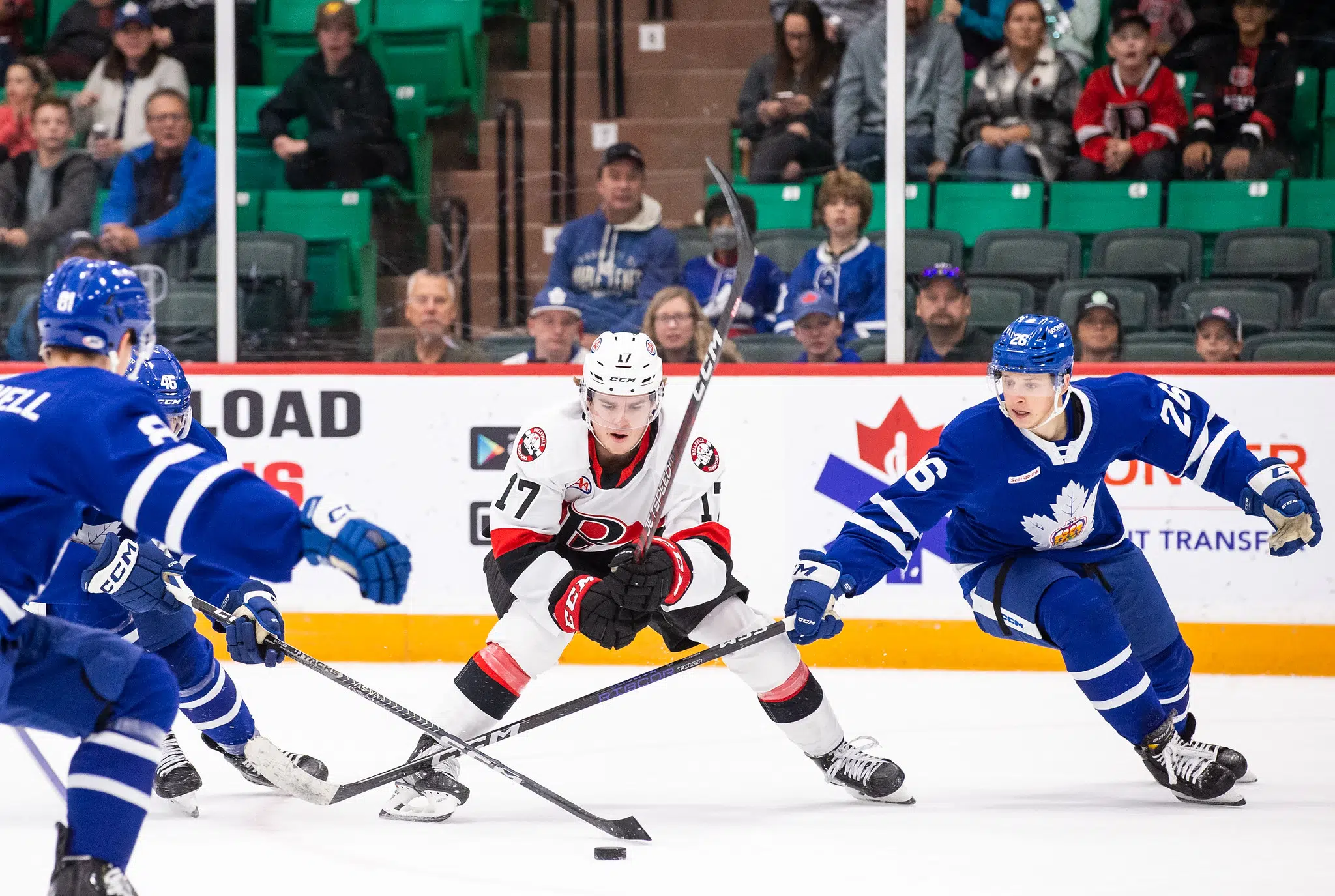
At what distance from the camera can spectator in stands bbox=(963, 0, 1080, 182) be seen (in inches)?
214

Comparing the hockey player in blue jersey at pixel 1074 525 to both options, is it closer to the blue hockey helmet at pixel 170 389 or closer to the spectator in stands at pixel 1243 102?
the blue hockey helmet at pixel 170 389

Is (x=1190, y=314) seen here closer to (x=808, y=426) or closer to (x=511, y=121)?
(x=808, y=426)

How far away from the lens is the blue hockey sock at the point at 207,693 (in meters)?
3.34

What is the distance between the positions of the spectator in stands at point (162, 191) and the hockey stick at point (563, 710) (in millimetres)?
2963

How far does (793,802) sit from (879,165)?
2.59 meters

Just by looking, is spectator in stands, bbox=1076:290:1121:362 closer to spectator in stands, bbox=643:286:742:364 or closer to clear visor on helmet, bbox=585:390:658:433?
spectator in stands, bbox=643:286:742:364

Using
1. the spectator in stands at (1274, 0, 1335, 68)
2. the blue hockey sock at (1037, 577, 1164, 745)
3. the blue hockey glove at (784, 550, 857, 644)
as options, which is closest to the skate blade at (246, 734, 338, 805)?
the blue hockey glove at (784, 550, 857, 644)

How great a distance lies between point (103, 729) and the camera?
A: 7.28 feet

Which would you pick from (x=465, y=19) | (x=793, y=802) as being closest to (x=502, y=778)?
(x=793, y=802)

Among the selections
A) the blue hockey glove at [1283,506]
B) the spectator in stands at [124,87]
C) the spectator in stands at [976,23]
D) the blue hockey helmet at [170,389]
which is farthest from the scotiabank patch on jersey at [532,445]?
the spectator in stands at [124,87]

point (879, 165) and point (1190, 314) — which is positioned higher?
point (879, 165)

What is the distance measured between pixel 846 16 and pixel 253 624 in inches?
129

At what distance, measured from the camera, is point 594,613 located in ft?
10.3

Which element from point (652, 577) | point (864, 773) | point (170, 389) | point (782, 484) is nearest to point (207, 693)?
point (170, 389)
